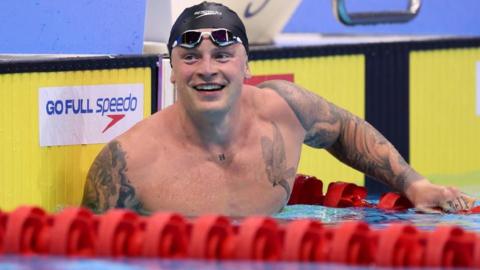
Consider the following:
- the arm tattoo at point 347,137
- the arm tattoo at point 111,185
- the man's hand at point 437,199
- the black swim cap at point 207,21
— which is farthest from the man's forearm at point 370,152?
the arm tattoo at point 111,185

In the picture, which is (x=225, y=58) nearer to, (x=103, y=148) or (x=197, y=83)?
(x=197, y=83)

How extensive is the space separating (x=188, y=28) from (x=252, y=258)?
144cm

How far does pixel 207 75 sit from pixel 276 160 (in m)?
0.54

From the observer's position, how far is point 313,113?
17.9 ft

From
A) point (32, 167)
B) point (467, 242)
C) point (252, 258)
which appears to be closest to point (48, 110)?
point (32, 167)

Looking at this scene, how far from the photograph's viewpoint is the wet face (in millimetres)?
4926

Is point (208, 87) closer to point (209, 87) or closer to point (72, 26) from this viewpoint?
point (209, 87)

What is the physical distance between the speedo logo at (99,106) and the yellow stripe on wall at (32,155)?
67 millimetres

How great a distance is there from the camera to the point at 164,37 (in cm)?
616

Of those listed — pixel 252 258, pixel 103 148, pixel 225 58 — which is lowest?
pixel 252 258

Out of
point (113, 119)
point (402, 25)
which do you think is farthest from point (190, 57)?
point (402, 25)

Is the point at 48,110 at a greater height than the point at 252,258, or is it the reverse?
the point at 48,110

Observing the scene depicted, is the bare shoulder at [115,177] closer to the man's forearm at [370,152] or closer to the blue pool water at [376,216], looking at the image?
the blue pool water at [376,216]

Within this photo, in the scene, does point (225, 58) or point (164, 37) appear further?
point (164, 37)
